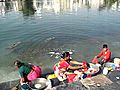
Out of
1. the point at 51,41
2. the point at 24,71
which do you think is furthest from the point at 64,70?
the point at 51,41

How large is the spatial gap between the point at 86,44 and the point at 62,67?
27.2 feet

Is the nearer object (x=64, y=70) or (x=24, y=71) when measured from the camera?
(x=24, y=71)

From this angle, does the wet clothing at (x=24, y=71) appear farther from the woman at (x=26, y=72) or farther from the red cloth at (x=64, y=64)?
the red cloth at (x=64, y=64)

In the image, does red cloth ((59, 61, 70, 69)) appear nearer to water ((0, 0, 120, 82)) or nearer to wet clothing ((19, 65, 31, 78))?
wet clothing ((19, 65, 31, 78))

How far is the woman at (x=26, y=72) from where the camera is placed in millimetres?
9906

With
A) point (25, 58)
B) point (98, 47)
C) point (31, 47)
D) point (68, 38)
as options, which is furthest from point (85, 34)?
point (25, 58)

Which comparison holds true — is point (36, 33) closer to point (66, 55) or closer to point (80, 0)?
point (66, 55)

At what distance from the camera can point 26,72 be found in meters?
10.3

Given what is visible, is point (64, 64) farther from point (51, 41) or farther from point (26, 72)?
point (51, 41)

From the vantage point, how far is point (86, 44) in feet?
61.1

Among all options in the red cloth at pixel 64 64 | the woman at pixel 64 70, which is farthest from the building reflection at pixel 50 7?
the red cloth at pixel 64 64

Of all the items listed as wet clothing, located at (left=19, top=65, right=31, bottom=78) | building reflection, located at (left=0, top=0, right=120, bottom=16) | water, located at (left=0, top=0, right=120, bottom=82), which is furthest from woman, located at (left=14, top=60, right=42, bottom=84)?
building reflection, located at (left=0, top=0, right=120, bottom=16)

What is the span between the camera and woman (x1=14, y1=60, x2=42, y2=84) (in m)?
9.91

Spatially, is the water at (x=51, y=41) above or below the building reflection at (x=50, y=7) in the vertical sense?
below
